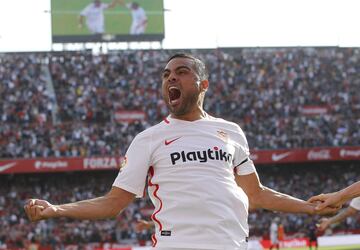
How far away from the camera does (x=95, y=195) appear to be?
114ft

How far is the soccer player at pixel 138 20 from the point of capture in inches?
1708

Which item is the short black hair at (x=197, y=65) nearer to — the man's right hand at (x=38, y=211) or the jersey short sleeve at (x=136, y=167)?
the jersey short sleeve at (x=136, y=167)

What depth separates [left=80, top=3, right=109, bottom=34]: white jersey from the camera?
42531 millimetres

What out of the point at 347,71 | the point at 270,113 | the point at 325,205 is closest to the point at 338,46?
the point at 347,71

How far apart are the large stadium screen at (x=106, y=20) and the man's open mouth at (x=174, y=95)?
126ft

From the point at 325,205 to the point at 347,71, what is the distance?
124 ft

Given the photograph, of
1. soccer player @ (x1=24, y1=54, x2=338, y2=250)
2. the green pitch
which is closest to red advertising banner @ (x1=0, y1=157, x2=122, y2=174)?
the green pitch

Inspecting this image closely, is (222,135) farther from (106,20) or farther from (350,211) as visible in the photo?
(106,20)

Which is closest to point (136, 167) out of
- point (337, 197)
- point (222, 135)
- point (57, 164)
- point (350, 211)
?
point (222, 135)

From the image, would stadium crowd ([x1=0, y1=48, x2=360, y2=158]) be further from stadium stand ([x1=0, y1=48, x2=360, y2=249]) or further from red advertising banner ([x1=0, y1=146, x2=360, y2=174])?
red advertising banner ([x1=0, y1=146, x2=360, y2=174])

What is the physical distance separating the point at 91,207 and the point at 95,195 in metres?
30.6

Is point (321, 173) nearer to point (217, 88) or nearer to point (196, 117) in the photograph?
point (217, 88)

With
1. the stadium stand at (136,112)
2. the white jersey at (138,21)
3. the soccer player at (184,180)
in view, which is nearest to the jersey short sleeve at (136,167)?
the soccer player at (184,180)

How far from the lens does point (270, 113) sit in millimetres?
38281
